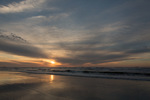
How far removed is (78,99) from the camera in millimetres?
5969

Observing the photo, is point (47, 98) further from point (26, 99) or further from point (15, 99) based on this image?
point (15, 99)

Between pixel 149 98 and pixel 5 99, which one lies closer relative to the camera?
pixel 5 99

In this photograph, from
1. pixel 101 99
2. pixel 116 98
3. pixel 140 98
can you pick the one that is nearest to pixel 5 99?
pixel 101 99

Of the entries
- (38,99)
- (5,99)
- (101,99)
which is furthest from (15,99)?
(101,99)

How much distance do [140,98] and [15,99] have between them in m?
7.90

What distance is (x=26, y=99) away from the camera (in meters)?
5.86

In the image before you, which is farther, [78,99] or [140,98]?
[140,98]

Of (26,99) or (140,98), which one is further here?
Result: (140,98)

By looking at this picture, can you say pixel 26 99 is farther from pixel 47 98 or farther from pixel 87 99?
pixel 87 99

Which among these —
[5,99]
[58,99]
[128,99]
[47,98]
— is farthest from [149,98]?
[5,99]

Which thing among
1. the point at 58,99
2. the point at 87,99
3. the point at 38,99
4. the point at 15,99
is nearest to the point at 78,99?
the point at 87,99

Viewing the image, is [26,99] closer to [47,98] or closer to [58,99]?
[47,98]

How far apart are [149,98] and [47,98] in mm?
6598

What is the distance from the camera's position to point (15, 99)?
5852 millimetres
